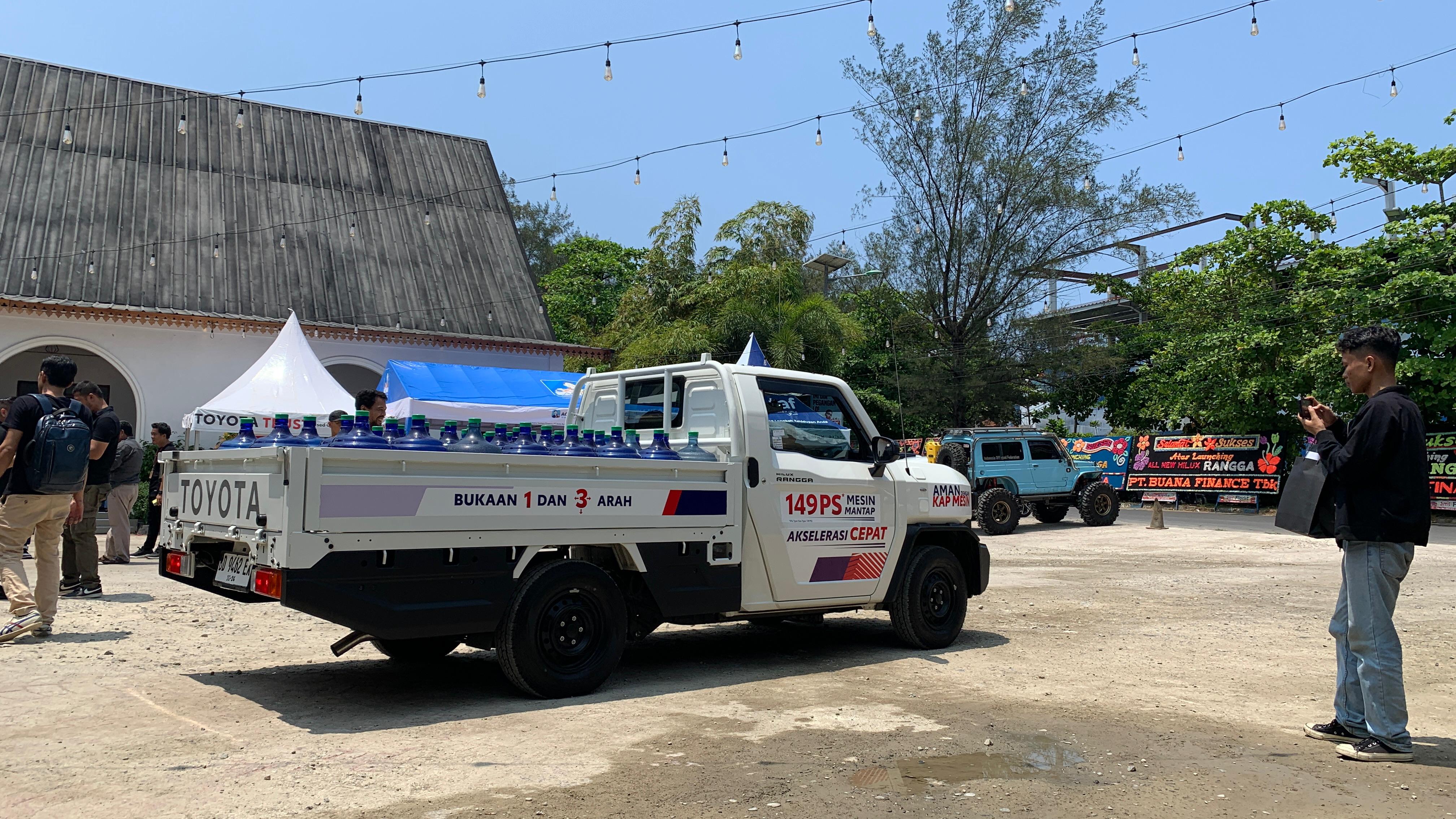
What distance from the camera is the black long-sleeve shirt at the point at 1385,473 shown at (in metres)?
A: 4.89

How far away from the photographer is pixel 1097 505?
71.4 feet

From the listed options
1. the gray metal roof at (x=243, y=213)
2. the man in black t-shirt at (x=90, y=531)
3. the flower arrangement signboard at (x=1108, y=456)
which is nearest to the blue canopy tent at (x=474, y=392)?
the gray metal roof at (x=243, y=213)

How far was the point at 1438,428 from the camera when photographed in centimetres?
2466

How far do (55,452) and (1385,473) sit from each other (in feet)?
27.1

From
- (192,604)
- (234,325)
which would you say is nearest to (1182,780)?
(192,604)

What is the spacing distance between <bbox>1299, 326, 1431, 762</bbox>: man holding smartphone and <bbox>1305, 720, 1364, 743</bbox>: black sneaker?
0.15ft

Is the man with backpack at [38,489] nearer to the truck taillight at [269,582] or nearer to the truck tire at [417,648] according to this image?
the truck tire at [417,648]

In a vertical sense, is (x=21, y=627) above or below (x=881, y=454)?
below

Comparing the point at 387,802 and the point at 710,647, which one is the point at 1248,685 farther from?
the point at 387,802

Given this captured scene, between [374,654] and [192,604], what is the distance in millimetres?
3241

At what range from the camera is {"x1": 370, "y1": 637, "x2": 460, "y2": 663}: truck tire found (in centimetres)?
703

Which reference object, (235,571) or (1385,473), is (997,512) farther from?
(235,571)

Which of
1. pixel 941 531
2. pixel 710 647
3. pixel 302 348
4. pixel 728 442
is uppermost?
pixel 302 348

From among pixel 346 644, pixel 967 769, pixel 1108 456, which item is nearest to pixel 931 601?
pixel 967 769
